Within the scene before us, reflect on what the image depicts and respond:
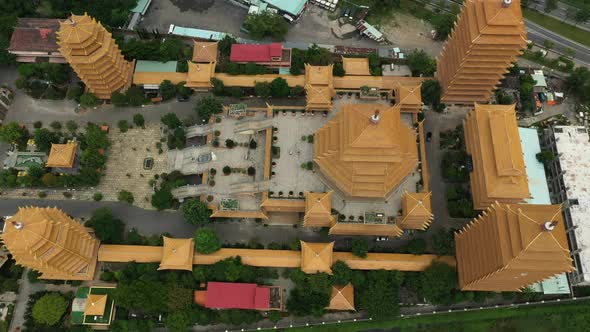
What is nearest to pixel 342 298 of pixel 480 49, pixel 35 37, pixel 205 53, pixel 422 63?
pixel 480 49

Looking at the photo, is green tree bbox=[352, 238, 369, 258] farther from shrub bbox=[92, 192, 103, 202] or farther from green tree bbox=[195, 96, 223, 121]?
shrub bbox=[92, 192, 103, 202]

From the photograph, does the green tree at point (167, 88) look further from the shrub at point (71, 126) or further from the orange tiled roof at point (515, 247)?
the orange tiled roof at point (515, 247)

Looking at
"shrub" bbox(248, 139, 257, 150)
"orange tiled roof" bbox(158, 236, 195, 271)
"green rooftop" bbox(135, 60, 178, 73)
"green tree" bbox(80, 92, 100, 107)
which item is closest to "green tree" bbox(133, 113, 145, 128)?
"green tree" bbox(80, 92, 100, 107)

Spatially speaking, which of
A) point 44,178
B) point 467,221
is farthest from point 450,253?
point 44,178

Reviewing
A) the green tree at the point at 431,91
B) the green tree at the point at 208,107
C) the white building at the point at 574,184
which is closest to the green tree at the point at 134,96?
the green tree at the point at 208,107

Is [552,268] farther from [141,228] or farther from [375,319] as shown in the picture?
[141,228]

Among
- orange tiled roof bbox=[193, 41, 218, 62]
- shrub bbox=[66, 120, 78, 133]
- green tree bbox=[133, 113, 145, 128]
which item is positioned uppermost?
orange tiled roof bbox=[193, 41, 218, 62]
